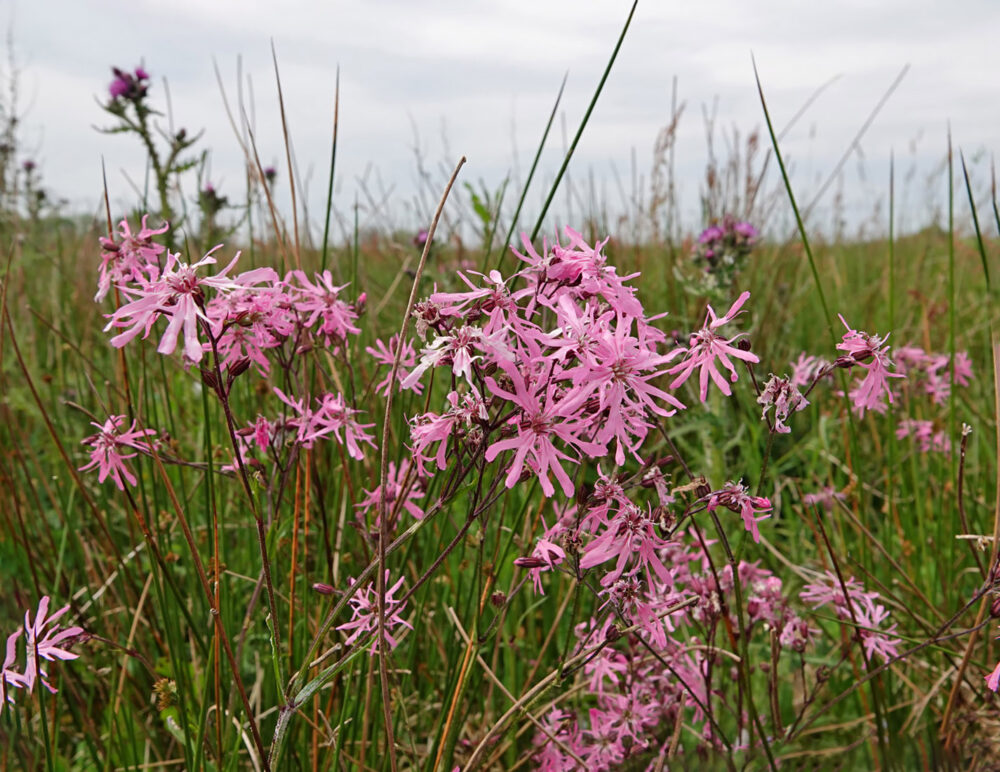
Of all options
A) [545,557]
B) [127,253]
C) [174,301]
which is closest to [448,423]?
[545,557]

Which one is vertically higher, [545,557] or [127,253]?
[127,253]

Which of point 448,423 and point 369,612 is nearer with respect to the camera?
point 448,423

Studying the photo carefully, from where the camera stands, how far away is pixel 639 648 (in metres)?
1.69

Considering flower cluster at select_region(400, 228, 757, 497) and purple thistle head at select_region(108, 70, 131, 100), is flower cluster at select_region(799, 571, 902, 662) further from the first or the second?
purple thistle head at select_region(108, 70, 131, 100)

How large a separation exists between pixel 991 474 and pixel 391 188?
3319mm

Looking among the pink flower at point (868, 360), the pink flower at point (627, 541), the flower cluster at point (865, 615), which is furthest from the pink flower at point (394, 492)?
the flower cluster at point (865, 615)

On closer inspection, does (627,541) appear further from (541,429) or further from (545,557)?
(541,429)

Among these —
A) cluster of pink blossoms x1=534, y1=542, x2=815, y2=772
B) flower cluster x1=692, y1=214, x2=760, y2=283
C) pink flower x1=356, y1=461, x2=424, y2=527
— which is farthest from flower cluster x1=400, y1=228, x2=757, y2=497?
flower cluster x1=692, y1=214, x2=760, y2=283

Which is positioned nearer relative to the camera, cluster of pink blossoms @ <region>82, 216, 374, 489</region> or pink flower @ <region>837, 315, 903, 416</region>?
cluster of pink blossoms @ <region>82, 216, 374, 489</region>

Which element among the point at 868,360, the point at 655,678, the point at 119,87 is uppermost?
the point at 119,87

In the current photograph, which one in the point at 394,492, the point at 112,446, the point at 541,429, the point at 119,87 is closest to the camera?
the point at 541,429

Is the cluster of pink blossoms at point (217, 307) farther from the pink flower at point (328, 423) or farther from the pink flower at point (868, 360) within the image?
the pink flower at point (868, 360)

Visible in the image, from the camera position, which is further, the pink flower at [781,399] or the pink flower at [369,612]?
the pink flower at [369,612]

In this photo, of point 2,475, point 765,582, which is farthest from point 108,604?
point 765,582
